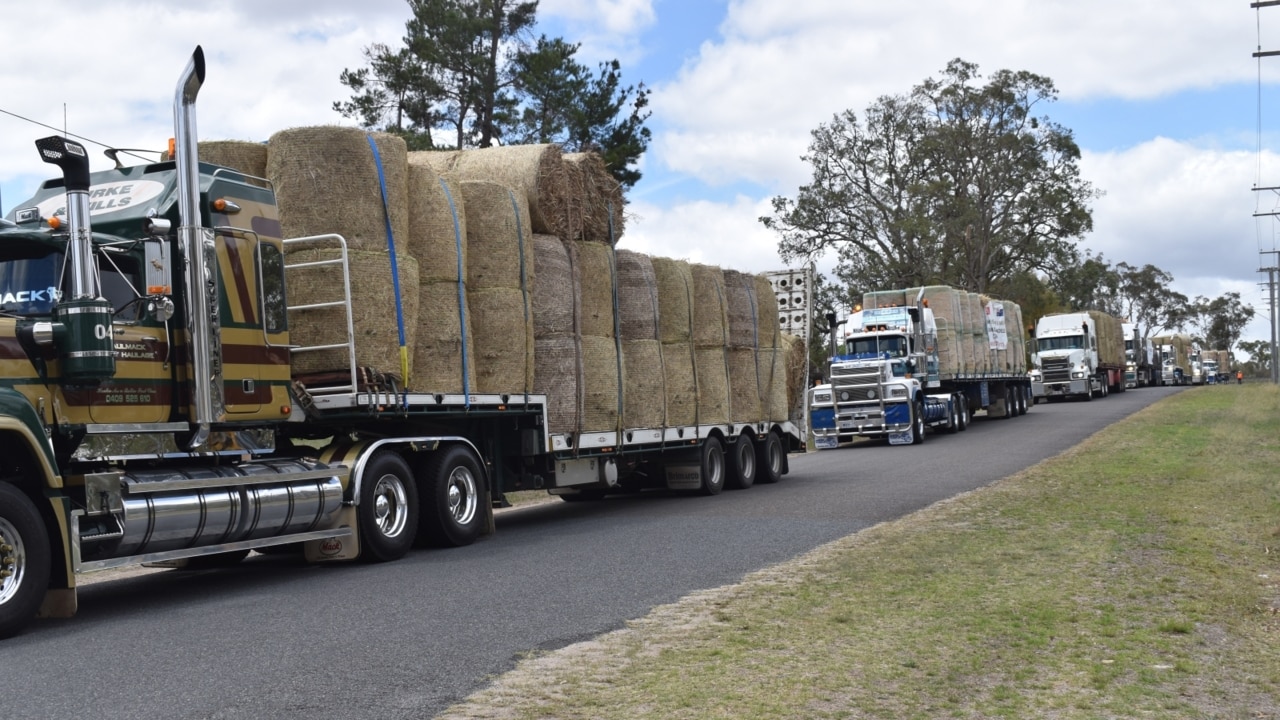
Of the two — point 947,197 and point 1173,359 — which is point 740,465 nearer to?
point 947,197

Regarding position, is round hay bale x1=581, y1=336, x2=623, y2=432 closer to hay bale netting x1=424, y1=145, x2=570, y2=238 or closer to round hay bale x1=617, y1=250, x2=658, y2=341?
round hay bale x1=617, y1=250, x2=658, y2=341

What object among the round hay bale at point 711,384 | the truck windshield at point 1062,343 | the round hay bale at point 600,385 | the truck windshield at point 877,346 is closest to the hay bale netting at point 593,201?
the round hay bale at point 600,385

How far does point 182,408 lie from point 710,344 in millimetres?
9611

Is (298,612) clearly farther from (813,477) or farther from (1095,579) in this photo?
(813,477)

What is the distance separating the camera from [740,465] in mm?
19250

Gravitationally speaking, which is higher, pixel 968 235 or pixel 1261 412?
pixel 968 235

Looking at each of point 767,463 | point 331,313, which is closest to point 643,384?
point 767,463

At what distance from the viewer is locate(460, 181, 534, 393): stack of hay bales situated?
13133mm

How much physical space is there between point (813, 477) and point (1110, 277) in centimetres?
6707

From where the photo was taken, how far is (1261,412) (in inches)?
1425

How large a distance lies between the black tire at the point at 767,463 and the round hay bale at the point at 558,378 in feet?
20.3

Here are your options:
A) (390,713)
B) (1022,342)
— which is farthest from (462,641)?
(1022,342)

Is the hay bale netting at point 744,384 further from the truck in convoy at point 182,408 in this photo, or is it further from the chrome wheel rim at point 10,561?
the chrome wheel rim at point 10,561

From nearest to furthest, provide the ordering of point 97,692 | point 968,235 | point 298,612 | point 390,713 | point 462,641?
point 390,713 < point 97,692 < point 462,641 < point 298,612 < point 968,235
